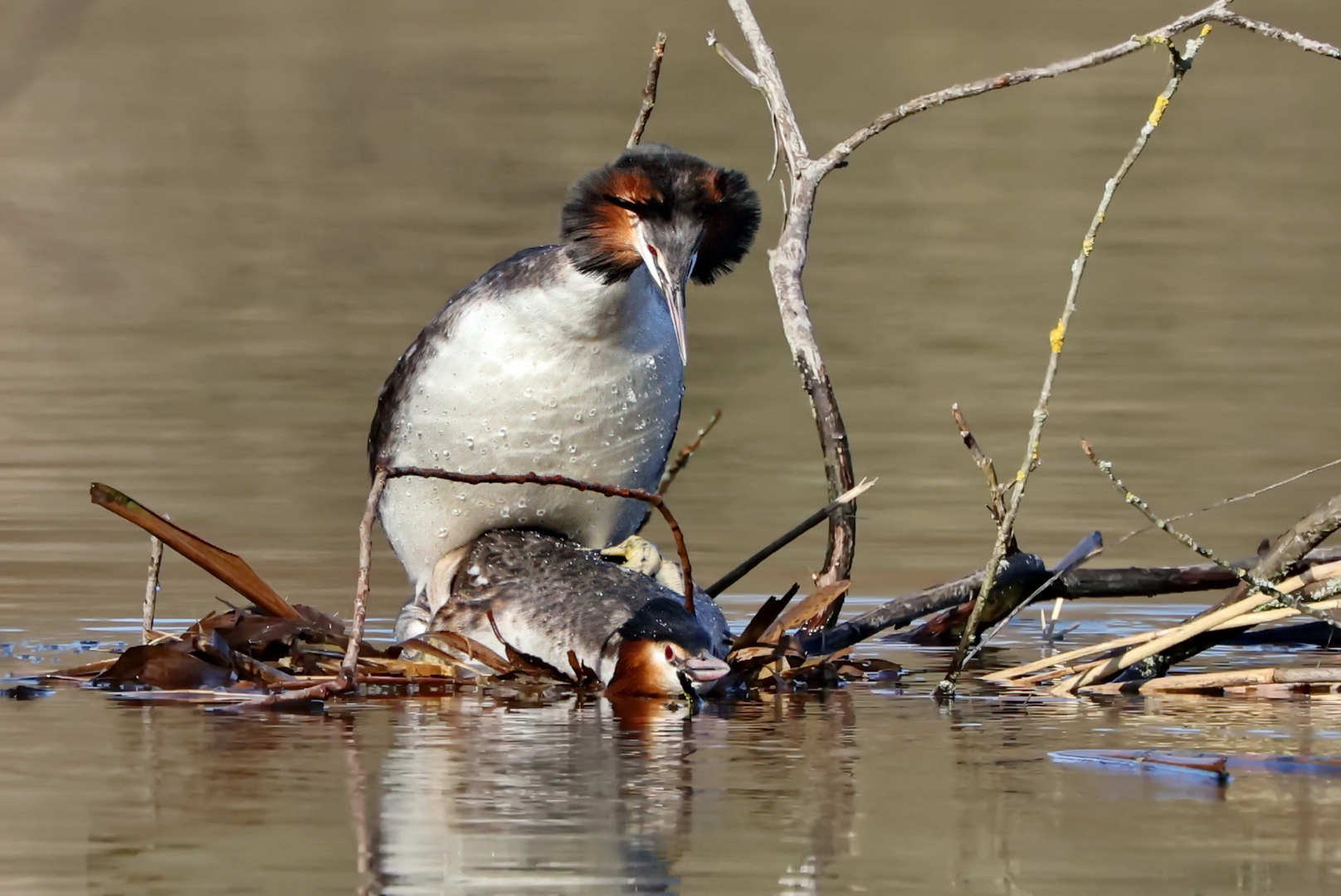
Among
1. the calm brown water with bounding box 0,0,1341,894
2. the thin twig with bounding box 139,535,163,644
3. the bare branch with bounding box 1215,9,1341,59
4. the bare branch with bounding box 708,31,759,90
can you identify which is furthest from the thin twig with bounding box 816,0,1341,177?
the thin twig with bounding box 139,535,163,644

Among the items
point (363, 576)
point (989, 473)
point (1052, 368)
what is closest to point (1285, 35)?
Result: point (1052, 368)

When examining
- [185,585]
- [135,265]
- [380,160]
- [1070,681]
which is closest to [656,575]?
[1070,681]

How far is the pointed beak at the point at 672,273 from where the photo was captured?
6141mm

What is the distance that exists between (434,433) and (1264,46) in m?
34.2

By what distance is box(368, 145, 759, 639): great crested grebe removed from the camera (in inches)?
245

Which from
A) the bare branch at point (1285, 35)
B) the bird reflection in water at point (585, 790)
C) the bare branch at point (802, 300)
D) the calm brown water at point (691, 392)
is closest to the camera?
the bird reflection in water at point (585, 790)

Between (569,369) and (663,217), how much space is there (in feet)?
2.17

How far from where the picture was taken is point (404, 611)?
715cm

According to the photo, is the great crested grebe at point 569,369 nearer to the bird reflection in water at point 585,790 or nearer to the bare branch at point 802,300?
the bare branch at point 802,300

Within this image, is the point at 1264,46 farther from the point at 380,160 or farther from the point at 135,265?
the point at 135,265

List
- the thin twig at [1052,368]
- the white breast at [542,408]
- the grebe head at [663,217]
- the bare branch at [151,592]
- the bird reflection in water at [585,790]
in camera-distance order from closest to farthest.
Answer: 1. the bird reflection in water at [585,790]
2. the thin twig at [1052,368]
3. the grebe head at [663,217]
4. the white breast at [542,408]
5. the bare branch at [151,592]

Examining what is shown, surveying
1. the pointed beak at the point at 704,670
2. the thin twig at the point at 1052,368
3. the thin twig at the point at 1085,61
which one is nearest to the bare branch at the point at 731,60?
the thin twig at the point at 1085,61

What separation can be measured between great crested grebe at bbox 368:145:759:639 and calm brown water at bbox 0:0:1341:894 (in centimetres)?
92

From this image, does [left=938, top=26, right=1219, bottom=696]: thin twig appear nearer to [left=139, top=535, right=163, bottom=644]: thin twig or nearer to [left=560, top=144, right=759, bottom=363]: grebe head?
[left=560, top=144, right=759, bottom=363]: grebe head
